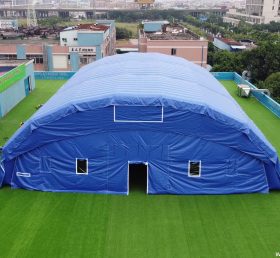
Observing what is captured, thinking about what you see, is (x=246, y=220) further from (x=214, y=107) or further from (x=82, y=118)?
(x=82, y=118)

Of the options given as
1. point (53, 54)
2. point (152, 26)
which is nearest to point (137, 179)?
point (53, 54)

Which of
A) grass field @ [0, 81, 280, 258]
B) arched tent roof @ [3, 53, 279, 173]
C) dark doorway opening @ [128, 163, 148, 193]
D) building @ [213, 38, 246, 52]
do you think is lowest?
building @ [213, 38, 246, 52]

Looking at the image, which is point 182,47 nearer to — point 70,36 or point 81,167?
point 70,36

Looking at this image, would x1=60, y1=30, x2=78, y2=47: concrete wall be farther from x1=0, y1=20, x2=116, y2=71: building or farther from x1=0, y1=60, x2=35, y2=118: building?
x1=0, y1=60, x2=35, y2=118: building

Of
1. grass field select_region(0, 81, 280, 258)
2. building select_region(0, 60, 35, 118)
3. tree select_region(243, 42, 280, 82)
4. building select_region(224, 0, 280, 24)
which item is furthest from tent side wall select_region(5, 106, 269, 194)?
building select_region(224, 0, 280, 24)

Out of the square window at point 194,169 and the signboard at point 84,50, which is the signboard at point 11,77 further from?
the signboard at point 84,50

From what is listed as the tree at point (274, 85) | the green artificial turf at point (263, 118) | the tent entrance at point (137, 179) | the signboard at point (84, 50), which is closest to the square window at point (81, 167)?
the tent entrance at point (137, 179)
